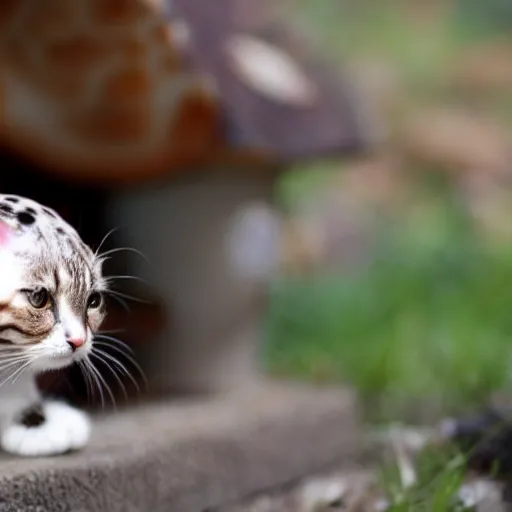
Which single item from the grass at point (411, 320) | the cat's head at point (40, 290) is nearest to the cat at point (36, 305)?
the cat's head at point (40, 290)

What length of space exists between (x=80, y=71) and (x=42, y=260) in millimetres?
734

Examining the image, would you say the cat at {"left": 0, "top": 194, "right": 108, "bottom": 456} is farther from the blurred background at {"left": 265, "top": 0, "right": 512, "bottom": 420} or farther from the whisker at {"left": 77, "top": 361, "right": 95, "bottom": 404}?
the blurred background at {"left": 265, "top": 0, "right": 512, "bottom": 420}

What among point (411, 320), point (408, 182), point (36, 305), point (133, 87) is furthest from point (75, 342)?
point (408, 182)

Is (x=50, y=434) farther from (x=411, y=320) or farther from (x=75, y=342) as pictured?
(x=411, y=320)

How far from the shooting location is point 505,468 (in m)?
1.17

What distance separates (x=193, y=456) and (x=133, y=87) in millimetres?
664

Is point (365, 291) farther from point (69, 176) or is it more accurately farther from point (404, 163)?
point (69, 176)

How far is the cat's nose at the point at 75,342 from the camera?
855mm

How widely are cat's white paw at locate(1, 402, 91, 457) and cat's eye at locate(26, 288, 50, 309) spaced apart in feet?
0.59

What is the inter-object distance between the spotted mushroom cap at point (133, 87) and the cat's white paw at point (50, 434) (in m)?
0.66

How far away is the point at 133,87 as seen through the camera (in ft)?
4.99

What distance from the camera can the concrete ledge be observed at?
3.13 feet

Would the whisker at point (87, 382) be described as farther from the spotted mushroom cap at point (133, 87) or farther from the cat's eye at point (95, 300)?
the spotted mushroom cap at point (133, 87)

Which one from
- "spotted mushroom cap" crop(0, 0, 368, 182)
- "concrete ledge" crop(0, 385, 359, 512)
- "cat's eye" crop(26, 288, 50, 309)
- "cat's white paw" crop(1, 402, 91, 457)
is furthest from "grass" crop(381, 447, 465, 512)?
"spotted mushroom cap" crop(0, 0, 368, 182)
